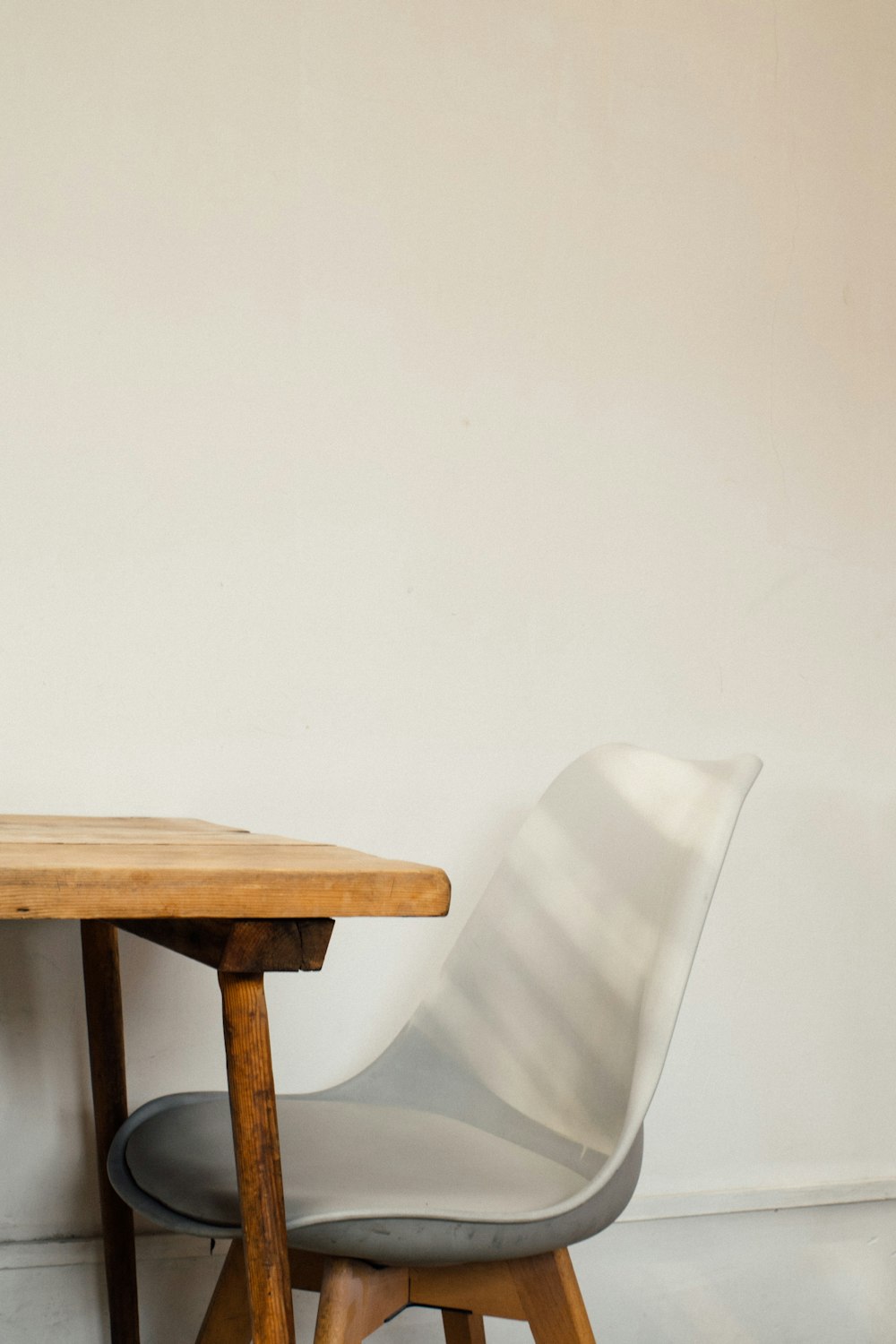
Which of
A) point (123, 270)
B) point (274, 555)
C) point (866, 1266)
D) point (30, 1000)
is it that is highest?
point (123, 270)

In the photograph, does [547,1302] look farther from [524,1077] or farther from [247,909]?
[247,909]

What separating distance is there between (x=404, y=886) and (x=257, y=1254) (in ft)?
0.84

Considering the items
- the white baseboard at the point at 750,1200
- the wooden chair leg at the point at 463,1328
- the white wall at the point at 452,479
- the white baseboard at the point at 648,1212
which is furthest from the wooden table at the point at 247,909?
the white baseboard at the point at 750,1200

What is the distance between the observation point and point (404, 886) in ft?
2.25

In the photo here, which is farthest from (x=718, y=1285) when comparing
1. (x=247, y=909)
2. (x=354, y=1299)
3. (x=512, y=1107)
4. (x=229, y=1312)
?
(x=247, y=909)

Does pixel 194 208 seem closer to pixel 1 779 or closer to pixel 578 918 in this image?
pixel 1 779

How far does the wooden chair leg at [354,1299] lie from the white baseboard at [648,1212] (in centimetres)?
61

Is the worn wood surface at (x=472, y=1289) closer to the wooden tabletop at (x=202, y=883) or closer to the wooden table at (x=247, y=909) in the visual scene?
the wooden table at (x=247, y=909)

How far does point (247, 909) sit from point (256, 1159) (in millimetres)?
180

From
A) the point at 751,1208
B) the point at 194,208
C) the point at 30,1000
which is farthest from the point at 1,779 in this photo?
the point at 751,1208

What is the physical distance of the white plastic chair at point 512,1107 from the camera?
809 mm

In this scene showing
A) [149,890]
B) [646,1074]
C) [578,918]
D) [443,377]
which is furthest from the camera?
[443,377]

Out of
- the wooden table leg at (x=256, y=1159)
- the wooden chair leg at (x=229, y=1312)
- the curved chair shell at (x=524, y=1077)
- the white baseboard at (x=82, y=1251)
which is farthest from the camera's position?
the white baseboard at (x=82, y=1251)

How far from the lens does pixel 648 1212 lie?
1.52 metres
